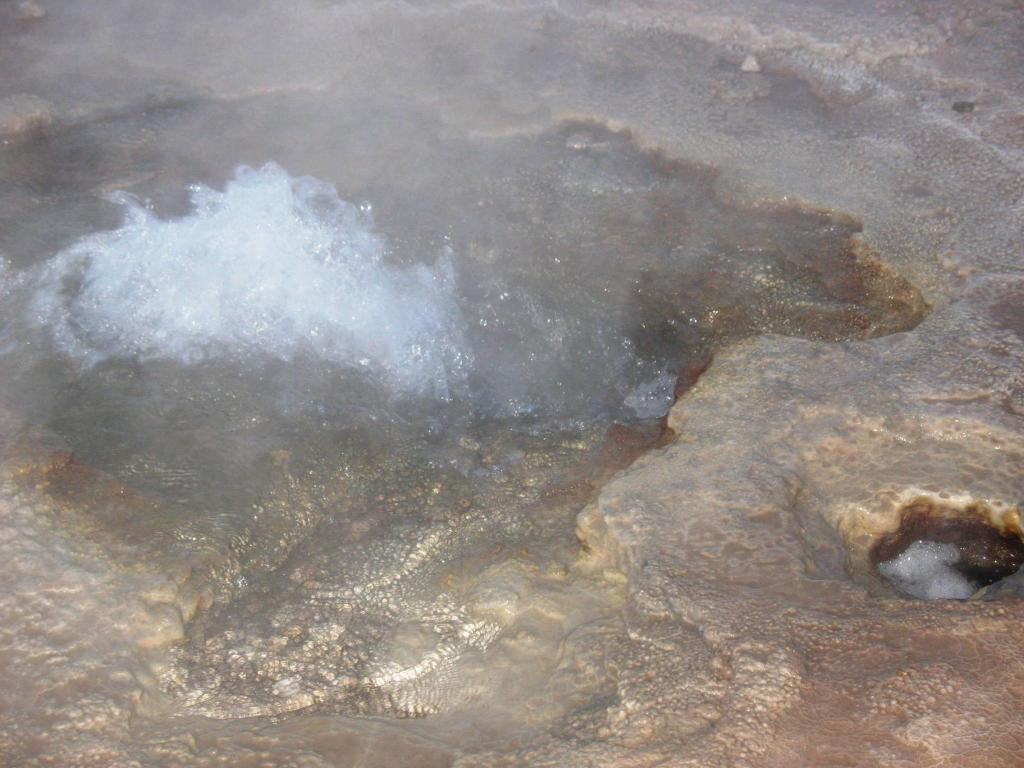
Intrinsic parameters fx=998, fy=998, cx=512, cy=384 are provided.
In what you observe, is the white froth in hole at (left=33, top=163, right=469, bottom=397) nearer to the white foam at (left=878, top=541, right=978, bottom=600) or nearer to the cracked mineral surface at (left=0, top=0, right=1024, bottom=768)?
the cracked mineral surface at (left=0, top=0, right=1024, bottom=768)

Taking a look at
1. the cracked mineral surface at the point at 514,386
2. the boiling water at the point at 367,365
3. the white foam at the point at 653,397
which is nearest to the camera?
the cracked mineral surface at the point at 514,386

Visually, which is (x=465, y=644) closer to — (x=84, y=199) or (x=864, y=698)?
(x=864, y=698)

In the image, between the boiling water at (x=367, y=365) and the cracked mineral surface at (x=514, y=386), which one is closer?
the cracked mineral surface at (x=514, y=386)

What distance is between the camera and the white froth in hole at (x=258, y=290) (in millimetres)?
3158

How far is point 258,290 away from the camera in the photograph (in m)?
3.36

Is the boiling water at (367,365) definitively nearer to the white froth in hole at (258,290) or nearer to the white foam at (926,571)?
the white froth in hole at (258,290)

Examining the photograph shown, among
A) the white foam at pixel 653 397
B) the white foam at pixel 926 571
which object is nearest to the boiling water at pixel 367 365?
the white foam at pixel 653 397

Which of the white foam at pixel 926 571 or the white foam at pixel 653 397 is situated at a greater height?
the white foam at pixel 926 571

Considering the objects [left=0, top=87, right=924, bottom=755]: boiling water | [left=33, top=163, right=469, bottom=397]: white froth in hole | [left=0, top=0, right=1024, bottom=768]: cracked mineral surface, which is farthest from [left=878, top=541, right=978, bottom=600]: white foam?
[left=33, top=163, right=469, bottom=397]: white froth in hole

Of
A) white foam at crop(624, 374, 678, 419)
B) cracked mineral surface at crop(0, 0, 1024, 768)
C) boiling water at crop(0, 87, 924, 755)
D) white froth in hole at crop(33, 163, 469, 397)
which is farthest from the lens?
white froth in hole at crop(33, 163, 469, 397)

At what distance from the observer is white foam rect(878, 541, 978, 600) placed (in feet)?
7.56

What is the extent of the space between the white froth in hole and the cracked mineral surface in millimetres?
14

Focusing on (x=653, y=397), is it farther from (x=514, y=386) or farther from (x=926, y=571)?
(x=926, y=571)

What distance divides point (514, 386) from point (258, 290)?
94cm
